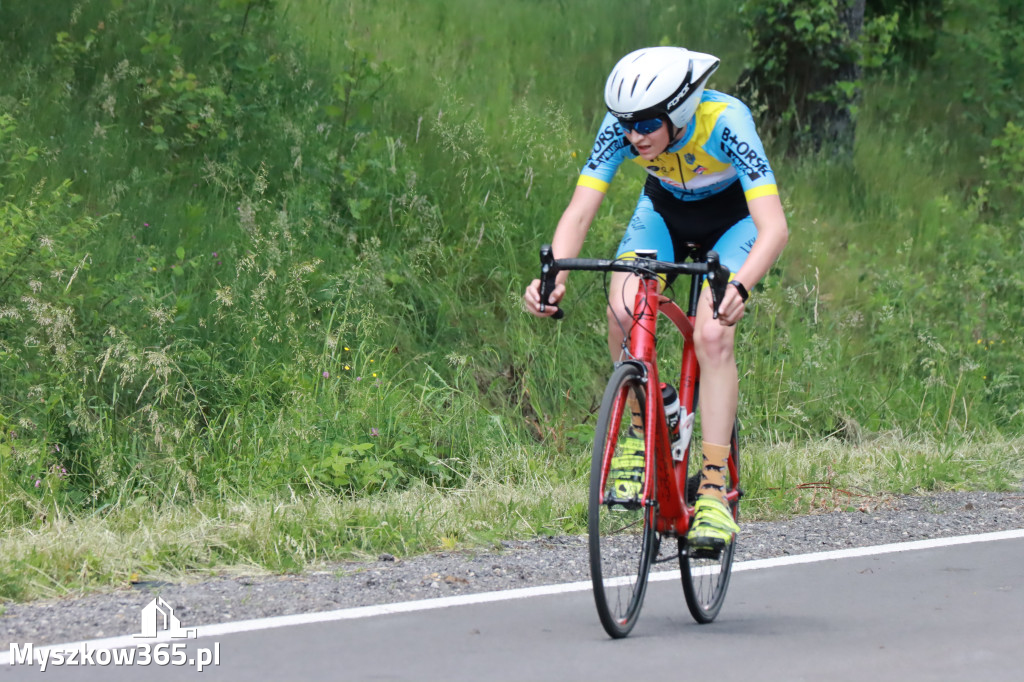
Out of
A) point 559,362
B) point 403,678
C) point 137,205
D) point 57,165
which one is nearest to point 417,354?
point 559,362

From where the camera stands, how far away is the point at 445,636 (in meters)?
4.98

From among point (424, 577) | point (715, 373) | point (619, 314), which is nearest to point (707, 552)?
point (715, 373)

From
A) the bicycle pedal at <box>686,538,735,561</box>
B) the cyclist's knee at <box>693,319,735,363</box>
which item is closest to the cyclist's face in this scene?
the cyclist's knee at <box>693,319,735,363</box>

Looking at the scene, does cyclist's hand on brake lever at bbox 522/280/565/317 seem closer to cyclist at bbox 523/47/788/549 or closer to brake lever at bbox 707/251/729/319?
cyclist at bbox 523/47/788/549

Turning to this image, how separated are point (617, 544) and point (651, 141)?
1566 mm

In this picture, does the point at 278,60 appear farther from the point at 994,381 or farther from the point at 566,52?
the point at 994,381

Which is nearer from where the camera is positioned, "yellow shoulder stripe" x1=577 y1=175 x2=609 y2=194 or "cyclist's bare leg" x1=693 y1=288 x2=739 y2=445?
"cyclist's bare leg" x1=693 y1=288 x2=739 y2=445

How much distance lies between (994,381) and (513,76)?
6187 mm

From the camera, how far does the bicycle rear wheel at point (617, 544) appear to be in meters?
4.63

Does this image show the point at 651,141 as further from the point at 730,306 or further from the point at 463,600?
the point at 463,600

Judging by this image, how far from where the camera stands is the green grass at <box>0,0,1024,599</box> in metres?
7.25

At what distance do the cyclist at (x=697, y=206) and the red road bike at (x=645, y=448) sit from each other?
0.08 meters

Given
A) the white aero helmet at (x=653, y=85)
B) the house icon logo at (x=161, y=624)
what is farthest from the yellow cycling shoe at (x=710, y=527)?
the house icon logo at (x=161, y=624)

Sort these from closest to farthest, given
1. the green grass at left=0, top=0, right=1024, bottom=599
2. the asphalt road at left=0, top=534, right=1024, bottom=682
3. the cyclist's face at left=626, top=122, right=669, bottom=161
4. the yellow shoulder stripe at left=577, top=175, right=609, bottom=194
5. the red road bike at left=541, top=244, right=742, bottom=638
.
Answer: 1. the asphalt road at left=0, top=534, right=1024, bottom=682
2. the red road bike at left=541, top=244, right=742, bottom=638
3. the cyclist's face at left=626, top=122, right=669, bottom=161
4. the yellow shoulder stripe at left=577, top=175, right=609, bottom=194
5. the green grass at left=0, top=0, right=1024, bottom=599
